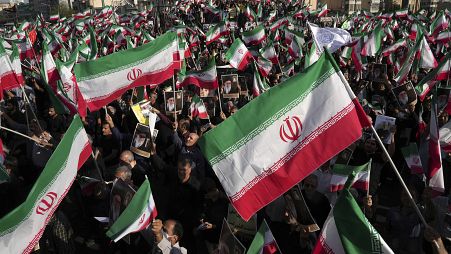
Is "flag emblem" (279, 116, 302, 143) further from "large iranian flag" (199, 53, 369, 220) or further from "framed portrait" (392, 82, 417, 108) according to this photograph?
"framed portrait" (392, 82, 417, 108)

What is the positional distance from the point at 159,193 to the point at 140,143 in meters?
0.92

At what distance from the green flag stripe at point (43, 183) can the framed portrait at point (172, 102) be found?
3346 millimetres

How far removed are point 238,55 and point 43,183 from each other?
281 inches

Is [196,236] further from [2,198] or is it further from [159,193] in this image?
[2,198]

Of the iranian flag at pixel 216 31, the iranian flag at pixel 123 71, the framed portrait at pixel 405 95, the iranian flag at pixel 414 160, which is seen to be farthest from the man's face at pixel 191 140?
the iranian flag at pixel 216 31

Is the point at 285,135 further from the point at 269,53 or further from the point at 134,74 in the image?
the point at 269,53

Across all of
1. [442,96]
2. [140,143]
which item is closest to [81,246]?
[140,143]

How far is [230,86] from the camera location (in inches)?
361

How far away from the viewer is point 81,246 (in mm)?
6117

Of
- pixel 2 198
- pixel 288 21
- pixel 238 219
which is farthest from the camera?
pixel 288 21

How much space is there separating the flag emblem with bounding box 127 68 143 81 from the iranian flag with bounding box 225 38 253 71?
11.9 feet

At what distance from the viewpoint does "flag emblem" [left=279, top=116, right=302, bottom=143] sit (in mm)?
3545

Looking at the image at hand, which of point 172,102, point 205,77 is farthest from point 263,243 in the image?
point 205,77

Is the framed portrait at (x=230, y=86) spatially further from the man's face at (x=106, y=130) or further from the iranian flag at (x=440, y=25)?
the iranian flag at (x=440, y=25)
